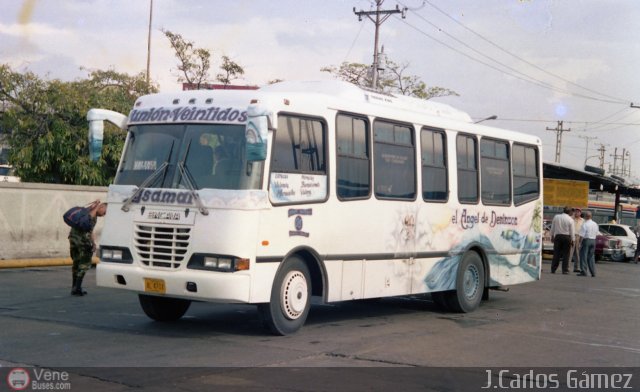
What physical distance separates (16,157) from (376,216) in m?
18.8

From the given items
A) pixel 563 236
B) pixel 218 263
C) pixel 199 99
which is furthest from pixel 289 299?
pixel 563 236

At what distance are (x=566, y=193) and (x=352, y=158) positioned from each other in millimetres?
28560

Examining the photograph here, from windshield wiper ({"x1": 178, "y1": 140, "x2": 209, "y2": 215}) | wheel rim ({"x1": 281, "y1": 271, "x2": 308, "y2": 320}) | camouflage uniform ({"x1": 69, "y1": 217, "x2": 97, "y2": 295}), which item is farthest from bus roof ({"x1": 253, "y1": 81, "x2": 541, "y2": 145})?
camouflage uniform ({"x1": 69, "y1": 217, "x2": 97, "y2": 295})

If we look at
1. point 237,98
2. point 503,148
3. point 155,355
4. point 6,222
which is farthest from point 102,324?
point 6,222

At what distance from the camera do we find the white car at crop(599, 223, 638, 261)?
36750mm

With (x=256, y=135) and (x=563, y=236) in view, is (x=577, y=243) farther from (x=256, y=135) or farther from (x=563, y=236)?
(x=256, y=135)

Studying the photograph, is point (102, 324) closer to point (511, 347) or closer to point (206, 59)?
point (511, 347)

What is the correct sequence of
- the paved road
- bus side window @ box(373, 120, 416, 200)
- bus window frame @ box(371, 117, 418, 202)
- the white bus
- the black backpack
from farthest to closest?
the black backpack, bus side window @ box(373, 120, 416, 200), bus window frame @ box(371, 117, 418, 202), the white bus, the paved road

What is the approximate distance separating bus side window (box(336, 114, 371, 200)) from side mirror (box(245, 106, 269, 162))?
1834 mm

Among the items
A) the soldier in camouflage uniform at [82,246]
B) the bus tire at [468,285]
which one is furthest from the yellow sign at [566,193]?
the soldier in camouflage uniform at [82,246]

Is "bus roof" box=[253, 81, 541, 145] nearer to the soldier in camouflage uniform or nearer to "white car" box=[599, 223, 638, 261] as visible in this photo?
the soldier in camouflage uniform

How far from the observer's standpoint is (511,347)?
10.4 m

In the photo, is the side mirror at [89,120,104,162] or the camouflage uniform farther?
the camouflage uniform

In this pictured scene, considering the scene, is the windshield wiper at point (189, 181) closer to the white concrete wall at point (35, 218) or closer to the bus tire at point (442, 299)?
the bus tire at point (442, 299)
